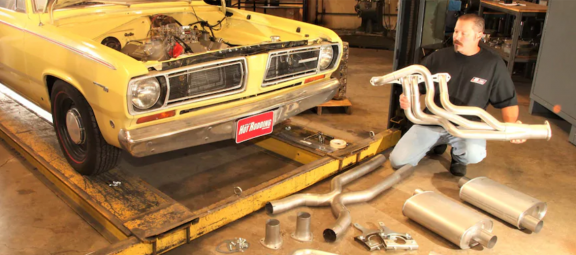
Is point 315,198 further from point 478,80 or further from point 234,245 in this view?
point 478,80

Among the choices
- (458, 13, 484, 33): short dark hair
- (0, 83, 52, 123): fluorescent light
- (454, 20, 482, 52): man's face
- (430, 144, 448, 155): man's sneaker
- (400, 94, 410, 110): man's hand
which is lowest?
(430, 144, 448, 155): man's sneaker

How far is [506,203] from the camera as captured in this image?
2.84 meters

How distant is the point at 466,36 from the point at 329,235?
67.1 inches

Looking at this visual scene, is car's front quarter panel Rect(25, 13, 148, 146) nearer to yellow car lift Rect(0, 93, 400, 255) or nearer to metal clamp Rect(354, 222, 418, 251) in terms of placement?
yellow car lift Rect(0, 93, 400, 255)

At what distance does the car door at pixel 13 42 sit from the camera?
10.9 ft

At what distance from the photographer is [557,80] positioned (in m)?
4.65

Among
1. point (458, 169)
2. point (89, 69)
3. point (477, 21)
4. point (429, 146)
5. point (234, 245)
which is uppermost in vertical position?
point (477, 21)

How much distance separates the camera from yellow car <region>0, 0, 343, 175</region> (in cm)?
253

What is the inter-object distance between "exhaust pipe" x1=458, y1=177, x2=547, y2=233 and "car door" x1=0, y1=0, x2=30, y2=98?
3.23m

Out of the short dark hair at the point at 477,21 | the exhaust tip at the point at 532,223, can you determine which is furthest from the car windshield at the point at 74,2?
the exhaust tip at the point at 532,223

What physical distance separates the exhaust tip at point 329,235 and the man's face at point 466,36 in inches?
65.8

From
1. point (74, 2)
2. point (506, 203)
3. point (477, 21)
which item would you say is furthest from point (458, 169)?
point (74, 2)

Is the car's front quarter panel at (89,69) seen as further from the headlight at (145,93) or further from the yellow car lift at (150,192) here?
the yellow car lift at (150,192)

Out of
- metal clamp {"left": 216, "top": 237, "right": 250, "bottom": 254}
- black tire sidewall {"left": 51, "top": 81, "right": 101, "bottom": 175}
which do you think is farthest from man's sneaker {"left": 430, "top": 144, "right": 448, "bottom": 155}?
black tire sidewall {"left": 51, "top": 81, "right": 101, "bottom": 175}
